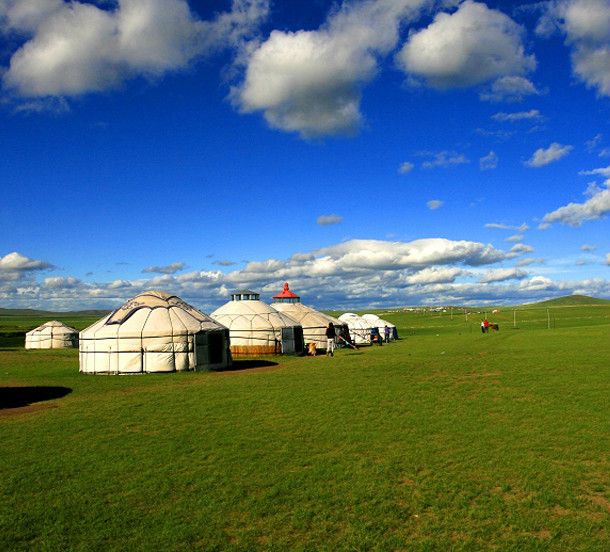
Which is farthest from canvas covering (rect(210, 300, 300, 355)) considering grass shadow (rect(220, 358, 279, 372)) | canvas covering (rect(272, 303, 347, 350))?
canvas covering (rect(272, 303, 347, 350))

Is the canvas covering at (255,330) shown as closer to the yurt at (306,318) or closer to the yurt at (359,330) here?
the yurt at (306,318)

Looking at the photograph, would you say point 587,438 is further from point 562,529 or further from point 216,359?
point 216,359

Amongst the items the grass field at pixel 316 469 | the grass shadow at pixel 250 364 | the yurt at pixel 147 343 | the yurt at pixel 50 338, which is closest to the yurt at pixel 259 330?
the grass shadow at pixel 250 364

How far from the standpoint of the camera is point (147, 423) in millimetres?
13680

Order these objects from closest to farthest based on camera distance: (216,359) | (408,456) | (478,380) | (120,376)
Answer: (408,456)
(478,380)
(120,376)
(216,359)

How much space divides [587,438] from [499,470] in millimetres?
3202

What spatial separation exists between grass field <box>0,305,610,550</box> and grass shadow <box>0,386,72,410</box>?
0.68 meters

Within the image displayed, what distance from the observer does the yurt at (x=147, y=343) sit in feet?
86.2

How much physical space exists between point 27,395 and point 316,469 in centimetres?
1478

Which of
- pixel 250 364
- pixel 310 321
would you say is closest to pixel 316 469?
pixel 250 364

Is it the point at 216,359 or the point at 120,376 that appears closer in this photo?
the point at 120,376

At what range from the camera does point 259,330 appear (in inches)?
1443

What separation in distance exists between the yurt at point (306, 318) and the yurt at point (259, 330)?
3433 mm

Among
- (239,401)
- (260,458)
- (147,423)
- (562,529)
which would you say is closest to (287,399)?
(239,401)
